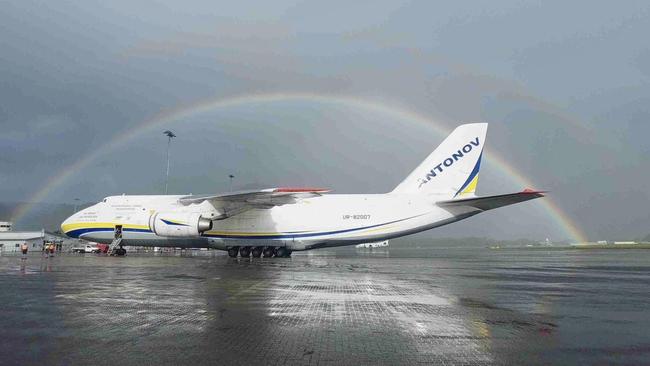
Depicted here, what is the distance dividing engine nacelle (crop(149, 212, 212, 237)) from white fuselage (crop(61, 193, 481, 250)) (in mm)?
766

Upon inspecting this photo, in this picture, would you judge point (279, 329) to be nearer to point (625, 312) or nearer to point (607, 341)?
point (607, 341)

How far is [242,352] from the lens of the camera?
5629 mm

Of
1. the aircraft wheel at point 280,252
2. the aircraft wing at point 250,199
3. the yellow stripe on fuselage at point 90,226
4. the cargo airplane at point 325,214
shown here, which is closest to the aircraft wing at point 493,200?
the cargo airplane at point 325,214

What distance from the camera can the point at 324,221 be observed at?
3127cm

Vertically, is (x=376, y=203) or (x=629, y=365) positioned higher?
(x=376, y=203)

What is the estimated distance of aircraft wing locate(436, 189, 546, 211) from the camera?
85.3ft

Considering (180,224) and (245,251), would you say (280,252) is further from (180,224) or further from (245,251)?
(180,224)

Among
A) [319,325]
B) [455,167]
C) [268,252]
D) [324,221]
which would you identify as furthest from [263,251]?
[319,325]

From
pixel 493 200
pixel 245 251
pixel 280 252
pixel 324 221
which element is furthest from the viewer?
pixel 245 251

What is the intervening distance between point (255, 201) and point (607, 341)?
2463cm

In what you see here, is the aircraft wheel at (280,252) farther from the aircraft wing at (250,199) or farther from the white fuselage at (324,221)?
the aircraft wing at (250,199)

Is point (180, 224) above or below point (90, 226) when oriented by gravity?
below

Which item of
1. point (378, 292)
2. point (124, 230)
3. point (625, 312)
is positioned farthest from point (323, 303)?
point (124, 230)

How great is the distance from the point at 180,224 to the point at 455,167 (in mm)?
19066
